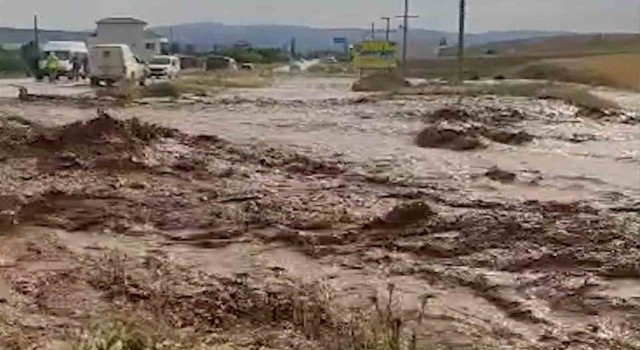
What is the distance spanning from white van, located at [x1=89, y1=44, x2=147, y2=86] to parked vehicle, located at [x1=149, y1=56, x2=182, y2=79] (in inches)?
284

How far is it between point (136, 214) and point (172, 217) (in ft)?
1.42

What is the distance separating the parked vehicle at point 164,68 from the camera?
5859cm

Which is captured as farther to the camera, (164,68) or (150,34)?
(150,34)

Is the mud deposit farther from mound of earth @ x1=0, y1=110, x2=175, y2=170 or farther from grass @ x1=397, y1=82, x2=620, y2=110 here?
grass @ x1=397, y1=82, x2=620, y2=110

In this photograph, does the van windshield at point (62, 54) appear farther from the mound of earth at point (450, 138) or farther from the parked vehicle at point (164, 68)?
the mound of earth at point (450, 138)

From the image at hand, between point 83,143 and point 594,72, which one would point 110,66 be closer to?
point 594,72

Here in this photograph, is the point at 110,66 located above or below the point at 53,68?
above

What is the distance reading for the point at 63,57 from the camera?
2537 inches

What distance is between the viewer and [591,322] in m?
9.02

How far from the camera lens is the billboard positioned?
206 ft

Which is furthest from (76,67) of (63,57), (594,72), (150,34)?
(150,34)

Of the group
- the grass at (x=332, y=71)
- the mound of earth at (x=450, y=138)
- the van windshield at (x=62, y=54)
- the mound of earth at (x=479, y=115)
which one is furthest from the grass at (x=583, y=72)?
the mound of earth at (x=450, y=138)

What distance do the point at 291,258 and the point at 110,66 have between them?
39151 mm

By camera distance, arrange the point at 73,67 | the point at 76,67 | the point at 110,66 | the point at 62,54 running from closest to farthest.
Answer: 1. the point at 110,66
2. the point at 73,67
3. the point at 76,67
4. the point at 62,54
